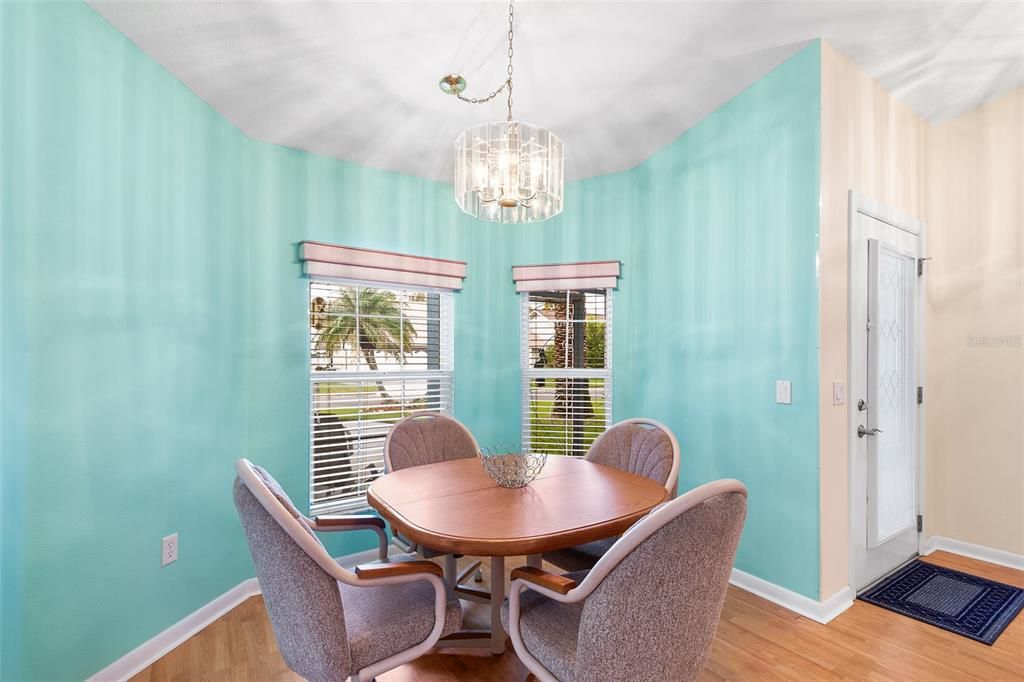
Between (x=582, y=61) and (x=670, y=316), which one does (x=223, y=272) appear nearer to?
(x=582, y=61)

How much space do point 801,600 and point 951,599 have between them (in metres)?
0.85

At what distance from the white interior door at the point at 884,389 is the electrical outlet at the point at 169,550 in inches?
128

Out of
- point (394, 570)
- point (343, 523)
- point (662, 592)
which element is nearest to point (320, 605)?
point (394, 570)

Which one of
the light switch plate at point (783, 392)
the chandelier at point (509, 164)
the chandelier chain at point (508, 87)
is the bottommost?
the light switch plate at point (783, 392)

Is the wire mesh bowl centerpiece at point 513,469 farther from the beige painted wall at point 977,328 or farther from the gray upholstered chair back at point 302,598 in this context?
the beige painted wall at point 977,328

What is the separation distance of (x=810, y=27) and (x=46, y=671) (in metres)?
3.89

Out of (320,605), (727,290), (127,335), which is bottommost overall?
(320,605)

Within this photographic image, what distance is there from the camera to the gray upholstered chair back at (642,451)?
7.06 ft

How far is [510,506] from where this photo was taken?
1.67 meters

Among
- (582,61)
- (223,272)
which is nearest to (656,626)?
(582,61)

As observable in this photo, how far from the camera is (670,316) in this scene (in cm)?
313

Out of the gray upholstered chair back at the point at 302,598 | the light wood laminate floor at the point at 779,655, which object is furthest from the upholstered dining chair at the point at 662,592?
the light wood laminate floor at the point at 779,655

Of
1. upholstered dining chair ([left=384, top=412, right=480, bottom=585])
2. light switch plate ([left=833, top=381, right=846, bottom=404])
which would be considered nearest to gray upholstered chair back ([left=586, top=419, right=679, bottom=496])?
upholstered dining chair ([left=384, top=412, right=480, bottom=585])

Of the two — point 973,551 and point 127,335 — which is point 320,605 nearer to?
point 127,335
